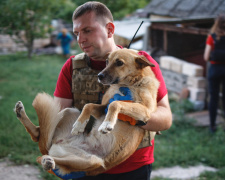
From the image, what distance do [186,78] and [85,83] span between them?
220 inches

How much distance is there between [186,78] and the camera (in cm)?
743

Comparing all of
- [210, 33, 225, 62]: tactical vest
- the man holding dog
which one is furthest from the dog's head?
[210, 33, 225, 62]: tactical vest

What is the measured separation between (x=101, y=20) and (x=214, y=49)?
386 centimetres

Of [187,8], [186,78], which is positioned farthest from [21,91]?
[187,8]

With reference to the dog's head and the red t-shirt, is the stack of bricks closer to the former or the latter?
the red t-shirt

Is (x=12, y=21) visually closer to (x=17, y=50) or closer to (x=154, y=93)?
(x=17, y=50)

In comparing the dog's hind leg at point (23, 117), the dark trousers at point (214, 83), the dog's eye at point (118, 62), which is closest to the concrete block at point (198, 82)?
the dark trousers at point (214, 83)

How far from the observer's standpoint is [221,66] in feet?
18.0

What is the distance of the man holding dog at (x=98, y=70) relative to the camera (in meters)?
2.17

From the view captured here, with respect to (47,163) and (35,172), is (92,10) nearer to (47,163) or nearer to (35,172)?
(47,163)

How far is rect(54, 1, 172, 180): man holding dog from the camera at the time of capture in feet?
7.13

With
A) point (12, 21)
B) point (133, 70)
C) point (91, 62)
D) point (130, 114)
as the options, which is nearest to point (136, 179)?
point (130, 114)

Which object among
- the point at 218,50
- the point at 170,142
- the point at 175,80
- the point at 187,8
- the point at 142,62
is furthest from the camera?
the point at 187,8

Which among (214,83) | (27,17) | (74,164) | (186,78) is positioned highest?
(27,17)
